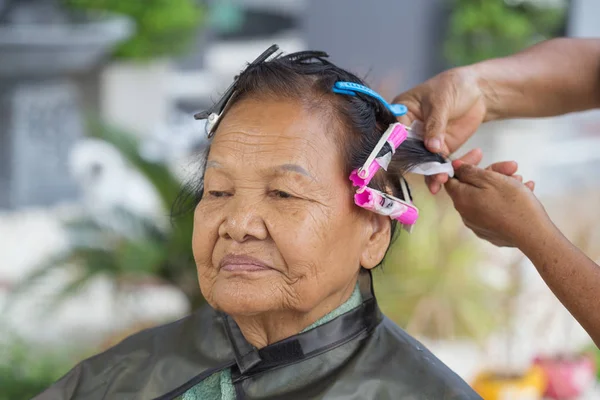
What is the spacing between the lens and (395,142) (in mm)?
2039

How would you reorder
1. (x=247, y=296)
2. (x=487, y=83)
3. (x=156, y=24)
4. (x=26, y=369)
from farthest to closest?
(x=156, y=24)
(x=26, y=369)
(x=487, y=83)
(x=247, y=296)

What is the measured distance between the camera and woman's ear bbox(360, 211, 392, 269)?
6.79 ft

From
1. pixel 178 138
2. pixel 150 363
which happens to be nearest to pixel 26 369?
pixel 150 363

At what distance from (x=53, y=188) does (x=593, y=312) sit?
7.15 meters

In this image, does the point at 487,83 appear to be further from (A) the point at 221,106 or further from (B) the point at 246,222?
(B) the point at 246,222

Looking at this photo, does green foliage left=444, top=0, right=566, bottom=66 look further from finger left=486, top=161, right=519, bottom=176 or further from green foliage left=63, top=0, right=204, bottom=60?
finger left=486, top=161, right=519, bottom=176

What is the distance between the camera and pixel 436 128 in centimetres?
223

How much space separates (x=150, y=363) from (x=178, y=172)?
10.4ft

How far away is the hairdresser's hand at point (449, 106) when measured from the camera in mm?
2273

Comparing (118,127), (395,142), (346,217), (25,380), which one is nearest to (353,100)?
(395,142)

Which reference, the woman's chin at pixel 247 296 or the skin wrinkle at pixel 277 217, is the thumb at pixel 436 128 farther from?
the woman's chin at pixel 247 296

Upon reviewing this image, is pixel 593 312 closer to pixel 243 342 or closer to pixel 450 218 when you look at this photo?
pixel 243 342

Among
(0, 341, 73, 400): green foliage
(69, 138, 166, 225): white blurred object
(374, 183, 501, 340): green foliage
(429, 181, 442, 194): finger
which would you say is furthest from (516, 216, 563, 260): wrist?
(69, 138, 166, 225): white blurred object

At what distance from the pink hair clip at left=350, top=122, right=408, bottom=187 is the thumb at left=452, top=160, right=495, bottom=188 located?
0.19 meters
